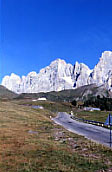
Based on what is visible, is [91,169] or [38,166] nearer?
[91,169]

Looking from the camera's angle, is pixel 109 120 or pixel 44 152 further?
pixel 109 120

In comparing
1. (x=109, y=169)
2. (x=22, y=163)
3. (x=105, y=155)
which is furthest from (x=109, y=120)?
(x=22, y=163)

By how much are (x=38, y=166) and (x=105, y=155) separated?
611cm

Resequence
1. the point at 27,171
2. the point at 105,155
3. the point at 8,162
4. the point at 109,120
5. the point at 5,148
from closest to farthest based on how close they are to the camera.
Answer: the point at 27,171 → the point at 8,162 → the point at 105,155 → the point at 5,148 → the point at 109,120

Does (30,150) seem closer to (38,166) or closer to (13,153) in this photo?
(13,153)

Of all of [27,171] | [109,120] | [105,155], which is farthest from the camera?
[109,120]

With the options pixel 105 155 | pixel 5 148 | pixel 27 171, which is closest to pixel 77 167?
pixel 27 171

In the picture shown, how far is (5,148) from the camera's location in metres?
20.1

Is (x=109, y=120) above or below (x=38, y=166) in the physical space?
above

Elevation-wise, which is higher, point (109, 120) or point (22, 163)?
point (109, 120)

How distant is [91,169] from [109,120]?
31.7 ft

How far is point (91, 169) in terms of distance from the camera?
43.1ft

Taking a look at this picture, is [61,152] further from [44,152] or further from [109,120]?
[109,120]

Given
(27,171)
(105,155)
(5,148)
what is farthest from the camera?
Result: (5,148)
